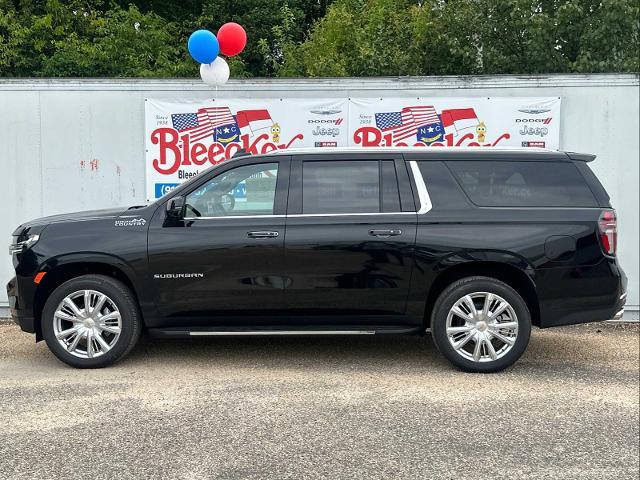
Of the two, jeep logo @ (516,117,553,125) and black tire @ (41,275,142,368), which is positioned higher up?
jeep logo @ (516,117,553,125)

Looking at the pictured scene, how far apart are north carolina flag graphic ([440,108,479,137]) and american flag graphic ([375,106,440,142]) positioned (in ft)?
0.34

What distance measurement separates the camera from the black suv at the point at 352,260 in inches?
231

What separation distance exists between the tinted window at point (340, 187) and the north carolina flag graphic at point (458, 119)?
91.3 inches

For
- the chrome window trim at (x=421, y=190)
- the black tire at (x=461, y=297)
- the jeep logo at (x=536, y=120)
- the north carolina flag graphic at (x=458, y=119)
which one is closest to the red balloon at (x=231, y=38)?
the north carolina flag graphic at (x=458, y=119)

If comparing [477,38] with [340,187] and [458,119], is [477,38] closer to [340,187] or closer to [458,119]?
[458,119]

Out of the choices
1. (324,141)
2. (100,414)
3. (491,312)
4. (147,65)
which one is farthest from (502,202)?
(147,65)

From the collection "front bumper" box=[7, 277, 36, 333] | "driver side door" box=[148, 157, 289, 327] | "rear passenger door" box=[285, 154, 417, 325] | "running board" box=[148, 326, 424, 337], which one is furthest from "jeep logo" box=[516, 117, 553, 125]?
"front bumper" box=[7, 277, 36, 333]

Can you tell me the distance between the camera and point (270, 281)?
5891 millimetres

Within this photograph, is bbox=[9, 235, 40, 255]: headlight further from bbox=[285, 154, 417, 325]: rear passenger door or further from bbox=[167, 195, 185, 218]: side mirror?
bbox=[285, 154, 417, 325]: rear passenger door

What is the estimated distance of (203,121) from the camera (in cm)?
821

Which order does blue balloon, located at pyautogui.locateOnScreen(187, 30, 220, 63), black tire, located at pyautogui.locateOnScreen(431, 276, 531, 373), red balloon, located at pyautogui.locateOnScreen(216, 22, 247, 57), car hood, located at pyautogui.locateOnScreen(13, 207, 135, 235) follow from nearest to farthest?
black tire, located at pyautogui.locateOnScreen(431, 276, 531, 373) < car hood, located at pyautogui.locateOnScreen(13, 207, 135, 235) < blue balloon, located at pyautogui.locateOnScreen(187, 30, 220, 63) < red balloon, located at pyautogui.locateOnScreen(216, 22, 247, 57)

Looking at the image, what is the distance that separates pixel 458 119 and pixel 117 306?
4394 millimetres

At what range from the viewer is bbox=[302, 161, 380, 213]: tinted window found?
6012 millimetres

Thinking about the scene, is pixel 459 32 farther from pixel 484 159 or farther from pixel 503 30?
pixel 484 159
